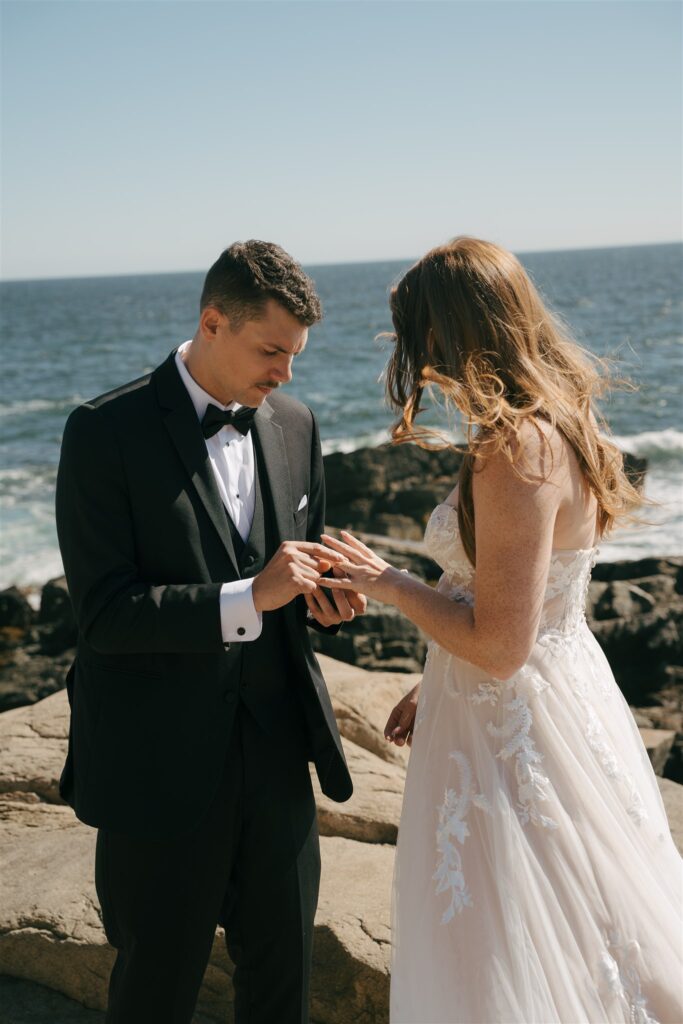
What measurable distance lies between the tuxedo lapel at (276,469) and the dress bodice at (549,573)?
43 cm

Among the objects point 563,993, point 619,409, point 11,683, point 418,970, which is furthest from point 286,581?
point 619,409

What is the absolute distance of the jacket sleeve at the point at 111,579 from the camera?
264 cm

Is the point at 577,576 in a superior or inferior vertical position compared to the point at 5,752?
superior

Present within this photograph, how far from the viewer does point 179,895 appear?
2738mm

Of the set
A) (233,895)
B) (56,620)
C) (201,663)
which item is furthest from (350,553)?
(56,620)

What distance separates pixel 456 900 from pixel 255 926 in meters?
0.69

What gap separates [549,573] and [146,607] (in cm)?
103

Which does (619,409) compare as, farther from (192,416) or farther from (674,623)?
(192,416)

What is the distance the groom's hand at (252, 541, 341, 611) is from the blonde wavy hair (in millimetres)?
413

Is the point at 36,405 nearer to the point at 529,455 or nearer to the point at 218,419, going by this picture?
the point at 218,419

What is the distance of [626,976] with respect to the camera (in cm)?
243

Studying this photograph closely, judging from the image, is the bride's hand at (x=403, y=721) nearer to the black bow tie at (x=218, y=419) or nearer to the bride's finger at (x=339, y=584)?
the bride's finger at (x=339, y=584)

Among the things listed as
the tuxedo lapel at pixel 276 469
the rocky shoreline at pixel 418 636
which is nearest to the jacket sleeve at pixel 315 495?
the tuxedo lapel at pixel 276 469

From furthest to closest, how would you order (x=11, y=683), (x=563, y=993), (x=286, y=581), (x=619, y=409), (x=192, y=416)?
(x=619, y=409) < (x=11, y=683) < (x=192, y=416) < (x=286, y=581) < (x=563, y=993)
